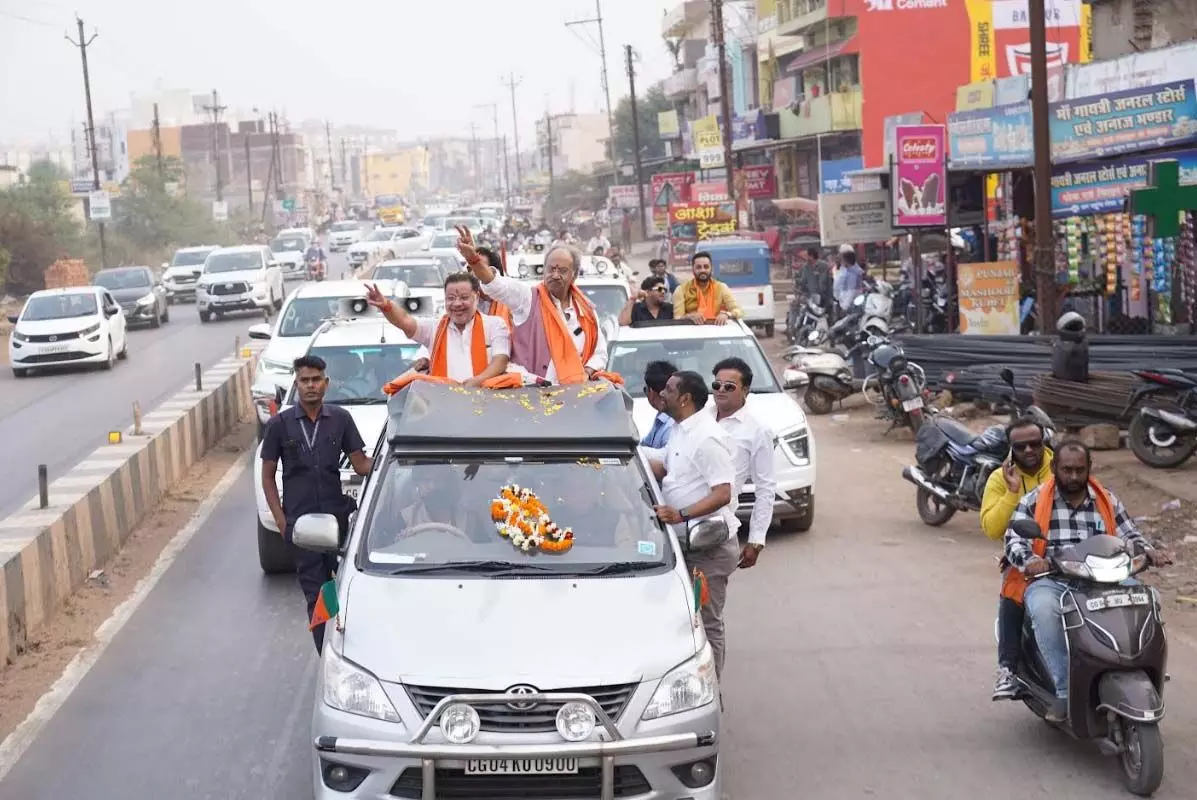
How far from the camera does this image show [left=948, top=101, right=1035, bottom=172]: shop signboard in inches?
809

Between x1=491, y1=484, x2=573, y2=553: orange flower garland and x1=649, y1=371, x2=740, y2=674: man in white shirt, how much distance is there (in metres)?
1.03

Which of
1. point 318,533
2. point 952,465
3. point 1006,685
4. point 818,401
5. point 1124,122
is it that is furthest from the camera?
point 818,401

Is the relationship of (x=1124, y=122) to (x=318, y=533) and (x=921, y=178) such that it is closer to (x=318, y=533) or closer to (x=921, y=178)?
→ (x=921, y=178)

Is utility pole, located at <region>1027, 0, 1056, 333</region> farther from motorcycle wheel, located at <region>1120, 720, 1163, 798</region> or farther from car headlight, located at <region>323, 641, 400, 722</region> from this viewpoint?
car headlight, located at <region>323, 641, 400, 722</region>

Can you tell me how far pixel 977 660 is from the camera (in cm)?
885

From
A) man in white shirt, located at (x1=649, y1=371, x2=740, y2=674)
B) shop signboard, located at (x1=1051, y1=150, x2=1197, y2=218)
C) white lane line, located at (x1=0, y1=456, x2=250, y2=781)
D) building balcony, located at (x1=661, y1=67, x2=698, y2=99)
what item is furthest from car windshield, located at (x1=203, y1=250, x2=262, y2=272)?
building balcony, located at (x1=661, y1=67, x2=698, y2=99)

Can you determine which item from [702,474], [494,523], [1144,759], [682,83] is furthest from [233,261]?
[682,83]

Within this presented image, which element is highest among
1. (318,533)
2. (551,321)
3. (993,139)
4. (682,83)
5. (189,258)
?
(682,83)

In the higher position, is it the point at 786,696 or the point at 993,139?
the point at 993,139

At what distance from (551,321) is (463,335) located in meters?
0.47

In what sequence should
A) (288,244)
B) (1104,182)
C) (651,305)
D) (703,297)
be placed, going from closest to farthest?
1. (703,297)
2. (651,305)
3. (1104,182)
4. (288,244)

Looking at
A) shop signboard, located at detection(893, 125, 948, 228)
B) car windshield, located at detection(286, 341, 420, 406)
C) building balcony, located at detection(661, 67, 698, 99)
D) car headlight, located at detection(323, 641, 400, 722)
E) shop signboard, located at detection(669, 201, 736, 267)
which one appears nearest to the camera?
car headlight, located at detection(323, 641, 400, 722)

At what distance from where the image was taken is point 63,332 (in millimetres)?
30375

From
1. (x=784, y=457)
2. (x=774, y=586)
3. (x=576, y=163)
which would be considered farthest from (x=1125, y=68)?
(x=576, y=163)
